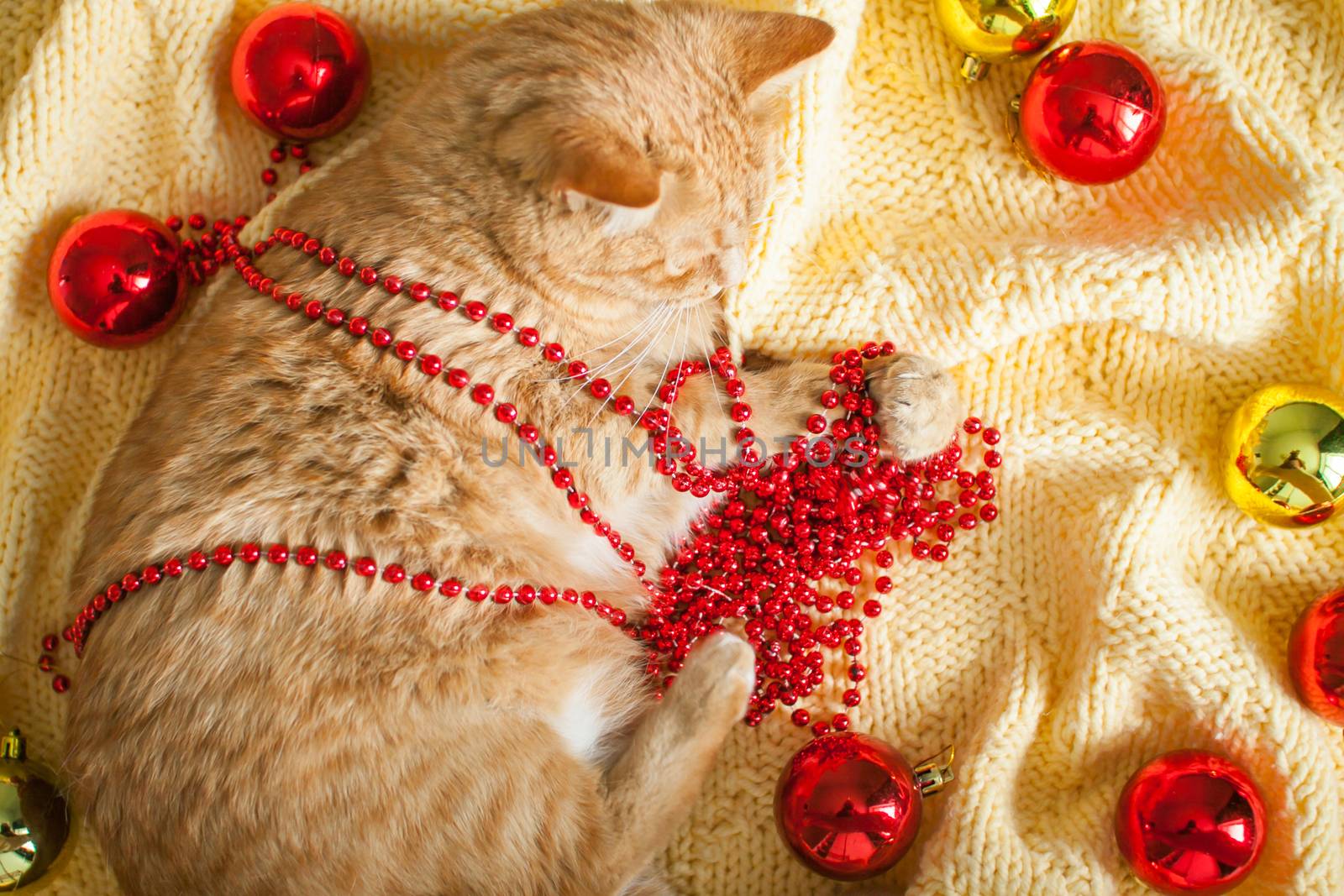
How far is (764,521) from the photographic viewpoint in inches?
46.7

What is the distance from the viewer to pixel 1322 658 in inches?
40.9

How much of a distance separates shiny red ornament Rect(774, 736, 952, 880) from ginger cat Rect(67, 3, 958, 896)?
98 mm

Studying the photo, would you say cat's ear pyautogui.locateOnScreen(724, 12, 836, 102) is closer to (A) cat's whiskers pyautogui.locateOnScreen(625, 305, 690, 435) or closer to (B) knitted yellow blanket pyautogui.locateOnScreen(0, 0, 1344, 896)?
(B) knitted yellow blanket pyautogui.locateOnScreen(0, 0, 1344, 896)

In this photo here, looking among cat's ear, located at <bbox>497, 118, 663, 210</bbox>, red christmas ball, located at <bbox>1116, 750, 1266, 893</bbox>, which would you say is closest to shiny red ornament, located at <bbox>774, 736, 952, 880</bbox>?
red christmas ball, located at <bbox>1116, 750, 1266, 893</bbox>

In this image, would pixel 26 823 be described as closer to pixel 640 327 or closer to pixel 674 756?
pixel 674 756

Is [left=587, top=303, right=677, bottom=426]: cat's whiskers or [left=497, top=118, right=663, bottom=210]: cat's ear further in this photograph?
[left=587, top=303, right=677, bottom=426]: cat's whiskers

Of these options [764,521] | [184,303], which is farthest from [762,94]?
[184,303]

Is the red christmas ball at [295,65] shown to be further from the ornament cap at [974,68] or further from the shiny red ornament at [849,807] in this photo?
the shiny red ornament at [849,807]

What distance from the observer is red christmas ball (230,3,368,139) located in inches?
44.5

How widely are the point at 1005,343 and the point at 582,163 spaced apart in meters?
0.54

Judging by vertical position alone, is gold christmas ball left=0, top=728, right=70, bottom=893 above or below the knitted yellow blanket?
below

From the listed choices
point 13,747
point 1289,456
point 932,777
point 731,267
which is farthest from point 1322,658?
point 13,747

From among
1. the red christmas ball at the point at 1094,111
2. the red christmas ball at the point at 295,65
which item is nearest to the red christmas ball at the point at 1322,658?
the red christmas ball at the point at 1094,111

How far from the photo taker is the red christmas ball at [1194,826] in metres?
0.98
